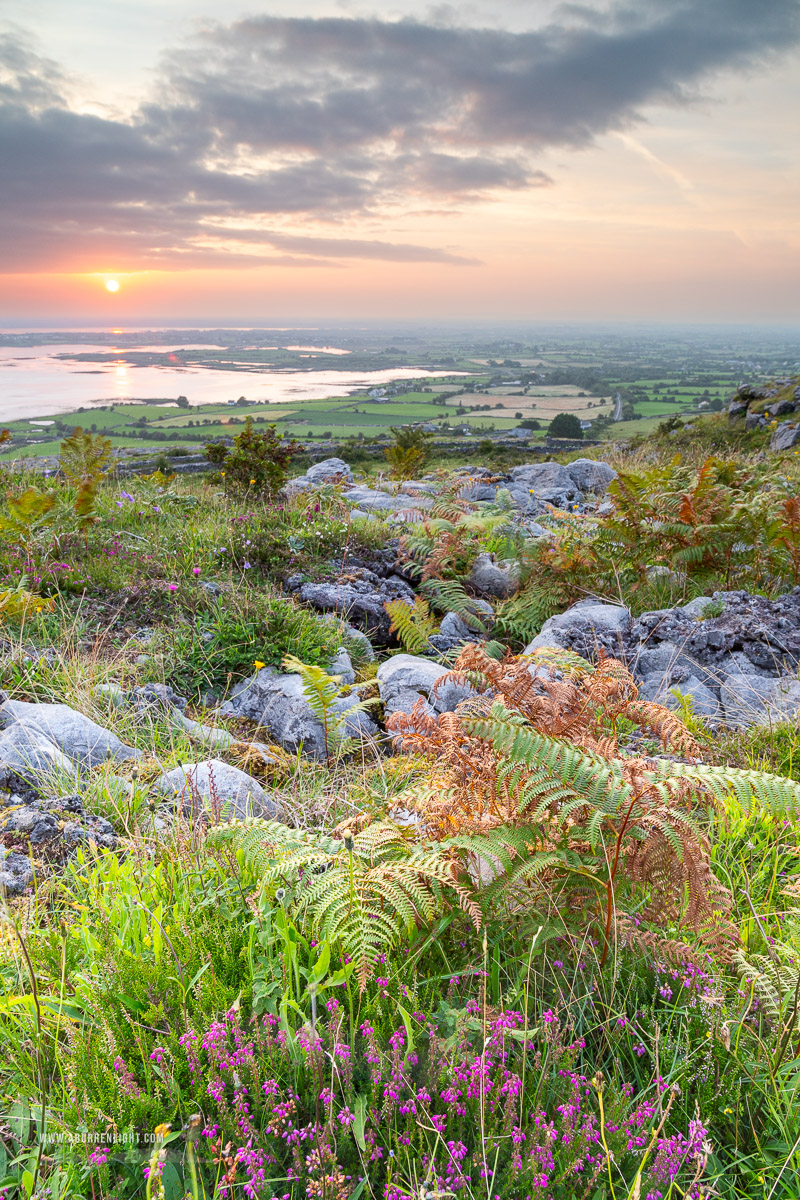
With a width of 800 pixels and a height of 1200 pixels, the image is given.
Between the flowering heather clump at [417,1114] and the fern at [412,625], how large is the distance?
418cm

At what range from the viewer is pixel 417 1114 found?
5.14ft

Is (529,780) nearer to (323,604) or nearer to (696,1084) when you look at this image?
(696,1084)

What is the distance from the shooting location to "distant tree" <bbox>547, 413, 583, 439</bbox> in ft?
114

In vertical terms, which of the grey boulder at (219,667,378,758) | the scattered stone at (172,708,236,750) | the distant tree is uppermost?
the distant tree

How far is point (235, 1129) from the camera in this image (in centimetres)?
148

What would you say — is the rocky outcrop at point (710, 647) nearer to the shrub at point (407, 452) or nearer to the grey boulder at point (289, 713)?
the grey boulder at point (289, 713)

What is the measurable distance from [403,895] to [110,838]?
60.5 inches

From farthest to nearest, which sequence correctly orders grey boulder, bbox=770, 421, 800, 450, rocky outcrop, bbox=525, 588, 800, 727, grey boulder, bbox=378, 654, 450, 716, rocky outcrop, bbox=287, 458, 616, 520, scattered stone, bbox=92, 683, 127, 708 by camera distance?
1. grey boulder, bbox=770, 421, 800, 450
2. rocky outcrop, bbox=287, 458, 616, 520
3. grey boulder, bbox=378, 654, 450, 716
4. rocky outcrop, bbox=525, 588, 800, 727
5. scattered stone, bbox=92, 683, 127, 708

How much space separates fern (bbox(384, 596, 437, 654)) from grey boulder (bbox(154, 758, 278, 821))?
263cm

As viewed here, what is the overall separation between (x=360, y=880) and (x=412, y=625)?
3863 mm

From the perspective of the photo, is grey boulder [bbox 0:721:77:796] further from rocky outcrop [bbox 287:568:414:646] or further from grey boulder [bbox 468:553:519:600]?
grey boulder [bbox 468:553:519:600]

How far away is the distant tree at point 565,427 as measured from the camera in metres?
34.8

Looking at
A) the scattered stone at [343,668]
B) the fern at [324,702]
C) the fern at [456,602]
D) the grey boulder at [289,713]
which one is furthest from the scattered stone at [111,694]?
the fern at [456,602]

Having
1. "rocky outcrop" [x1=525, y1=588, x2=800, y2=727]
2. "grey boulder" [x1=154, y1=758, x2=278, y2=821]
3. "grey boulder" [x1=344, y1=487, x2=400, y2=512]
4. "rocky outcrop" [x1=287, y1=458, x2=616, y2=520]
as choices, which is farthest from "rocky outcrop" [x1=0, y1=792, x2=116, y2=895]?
"grey boulder" [x1=344, y1=487, x2=400, y2=512]
